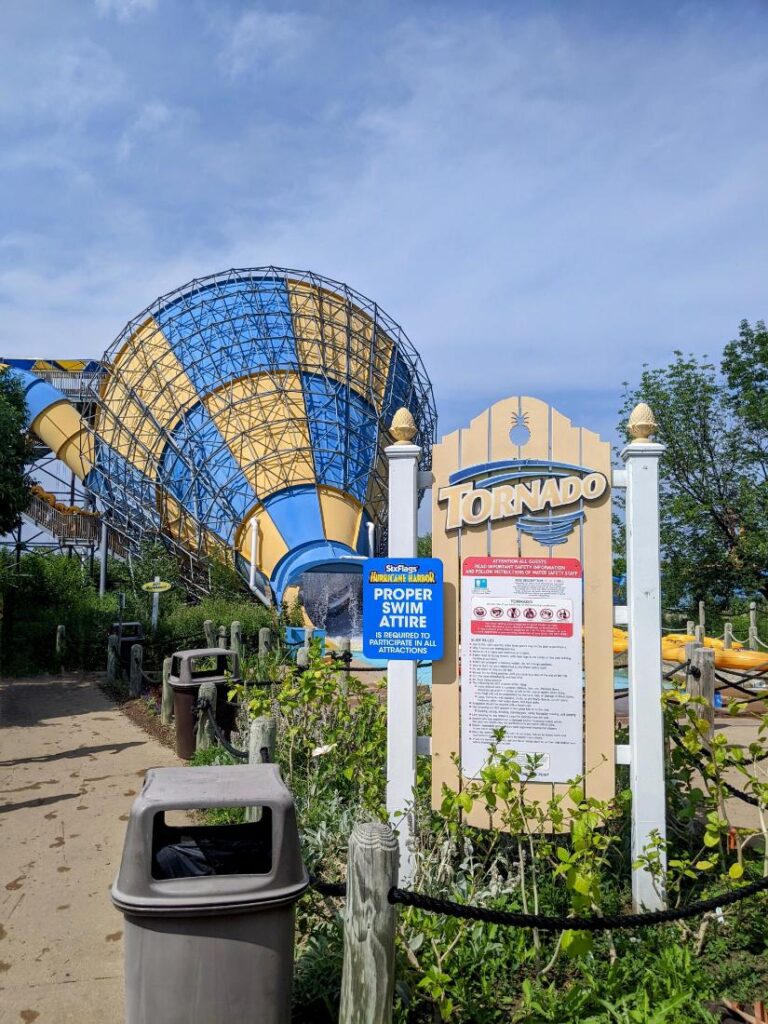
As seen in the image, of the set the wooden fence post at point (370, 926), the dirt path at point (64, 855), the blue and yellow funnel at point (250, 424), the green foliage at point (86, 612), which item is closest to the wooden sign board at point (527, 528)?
the wooden fence post at point (370, 926)

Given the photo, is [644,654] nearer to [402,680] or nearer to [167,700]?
[402,680]

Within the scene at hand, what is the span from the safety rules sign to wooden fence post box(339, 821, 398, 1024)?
1590 millimetres

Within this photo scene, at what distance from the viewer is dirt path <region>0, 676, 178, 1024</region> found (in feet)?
13.3

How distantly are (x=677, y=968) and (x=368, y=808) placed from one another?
6.59ft

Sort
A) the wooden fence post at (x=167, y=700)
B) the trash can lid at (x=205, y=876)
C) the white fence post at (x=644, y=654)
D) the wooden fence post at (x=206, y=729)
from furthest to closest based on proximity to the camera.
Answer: the wooden fence post at (x=167, y=700) → the wooden fence post at (x=206, y=729) → the white fence post at (x=644, y=654) → the trash can lid at (x=205, y=876)

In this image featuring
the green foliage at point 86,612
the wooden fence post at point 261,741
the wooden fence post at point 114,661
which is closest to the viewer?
the wooden fence post at point 261,741

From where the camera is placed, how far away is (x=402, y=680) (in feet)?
14.8

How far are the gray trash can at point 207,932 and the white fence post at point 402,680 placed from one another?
142cm

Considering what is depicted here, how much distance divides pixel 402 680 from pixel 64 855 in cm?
336

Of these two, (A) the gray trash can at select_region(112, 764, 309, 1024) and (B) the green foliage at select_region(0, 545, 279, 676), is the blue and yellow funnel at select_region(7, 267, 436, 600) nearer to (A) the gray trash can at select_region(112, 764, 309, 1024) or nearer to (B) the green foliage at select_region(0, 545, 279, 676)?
(B) the green foliage at select_region(0, 545, 279, 676)

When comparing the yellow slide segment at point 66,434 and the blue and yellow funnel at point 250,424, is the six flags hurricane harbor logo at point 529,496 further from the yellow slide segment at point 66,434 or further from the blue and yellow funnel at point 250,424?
the yellow slide segment at point 66,434

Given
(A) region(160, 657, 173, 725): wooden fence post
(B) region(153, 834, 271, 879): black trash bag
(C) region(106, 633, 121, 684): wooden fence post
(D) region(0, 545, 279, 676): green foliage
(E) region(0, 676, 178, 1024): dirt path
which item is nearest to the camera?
(B) region(153, 834, 271, 879): black trash bag

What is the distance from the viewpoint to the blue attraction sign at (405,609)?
4426 mm

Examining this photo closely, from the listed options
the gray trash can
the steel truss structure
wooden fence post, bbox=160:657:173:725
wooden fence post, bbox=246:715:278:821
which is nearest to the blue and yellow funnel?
the steel truss structure
